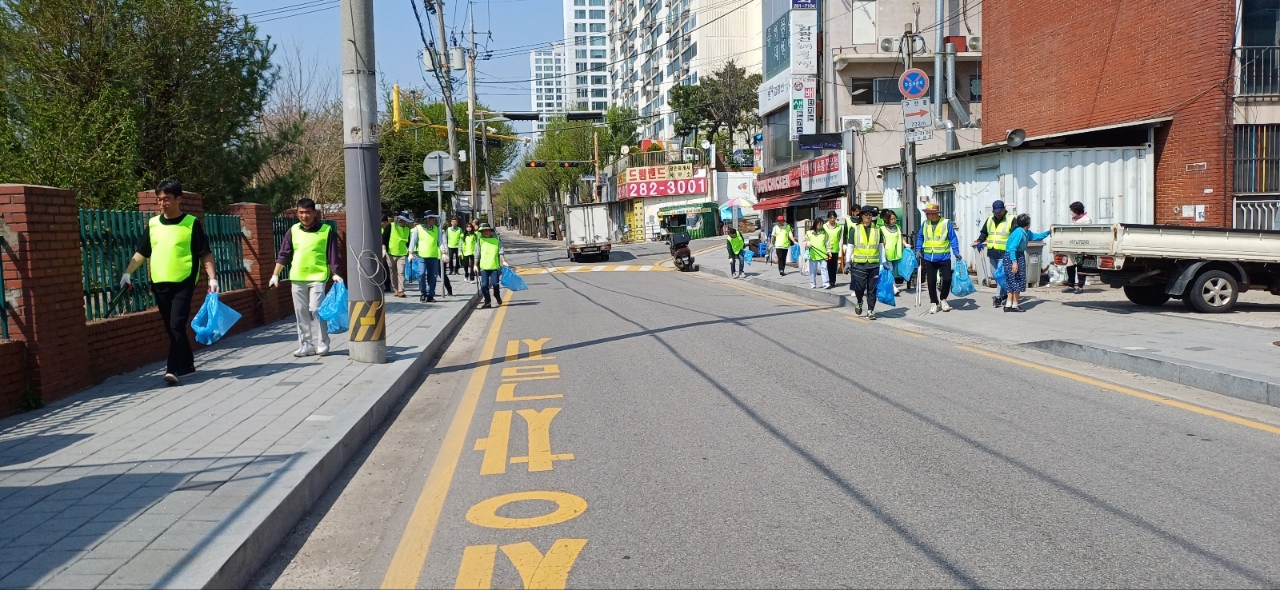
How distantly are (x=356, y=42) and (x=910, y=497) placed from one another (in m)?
7.11

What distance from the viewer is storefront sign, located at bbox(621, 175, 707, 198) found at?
6638 cm

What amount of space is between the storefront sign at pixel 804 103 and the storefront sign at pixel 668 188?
26.3 m

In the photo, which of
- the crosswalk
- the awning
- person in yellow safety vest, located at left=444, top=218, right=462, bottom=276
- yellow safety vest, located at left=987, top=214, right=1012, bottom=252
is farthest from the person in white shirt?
the awning

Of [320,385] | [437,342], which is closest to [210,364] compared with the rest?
[320,385]

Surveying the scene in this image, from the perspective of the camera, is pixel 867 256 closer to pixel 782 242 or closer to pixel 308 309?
pixel 308 309

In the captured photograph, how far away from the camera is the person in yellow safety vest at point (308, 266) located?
1023 cm

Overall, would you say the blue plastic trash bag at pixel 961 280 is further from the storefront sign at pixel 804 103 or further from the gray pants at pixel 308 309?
the storefront sign at pixel 804 103

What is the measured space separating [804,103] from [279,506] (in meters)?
36.8

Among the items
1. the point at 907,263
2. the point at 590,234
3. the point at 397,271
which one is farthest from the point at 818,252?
the point at 590,234

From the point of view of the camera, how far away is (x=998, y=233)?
14.4 m

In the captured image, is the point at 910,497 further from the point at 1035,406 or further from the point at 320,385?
the point at 320,385

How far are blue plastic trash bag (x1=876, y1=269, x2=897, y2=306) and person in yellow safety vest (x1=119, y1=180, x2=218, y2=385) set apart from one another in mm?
9399

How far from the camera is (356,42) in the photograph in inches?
381

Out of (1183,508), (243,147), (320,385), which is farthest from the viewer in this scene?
(243,147)
